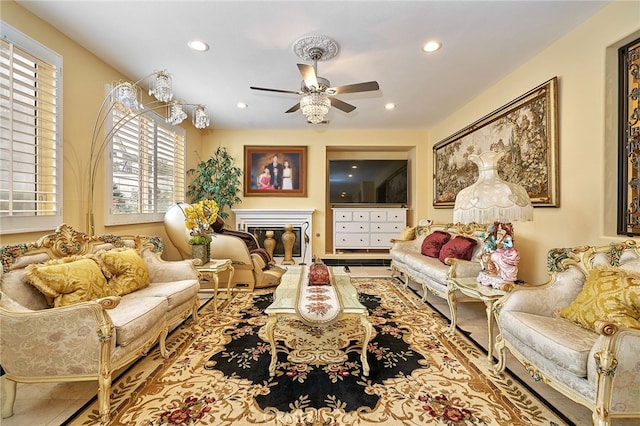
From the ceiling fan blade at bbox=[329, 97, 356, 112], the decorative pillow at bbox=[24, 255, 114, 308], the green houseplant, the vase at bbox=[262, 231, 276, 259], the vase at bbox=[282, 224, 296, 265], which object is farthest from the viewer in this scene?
the vase at bbox=[282, 224, 296, 265]

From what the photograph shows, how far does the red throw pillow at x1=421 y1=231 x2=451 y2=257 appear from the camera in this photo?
12.6ft

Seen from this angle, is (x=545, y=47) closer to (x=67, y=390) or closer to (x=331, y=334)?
(x=331, y=334)

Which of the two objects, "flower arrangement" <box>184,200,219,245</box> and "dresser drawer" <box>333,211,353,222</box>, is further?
"dresser drawer" <box>333,211,353,222</box>

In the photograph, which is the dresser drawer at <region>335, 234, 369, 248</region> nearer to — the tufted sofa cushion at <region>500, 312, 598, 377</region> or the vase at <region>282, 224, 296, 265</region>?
the vase at <region>282, 224, 296, 265</region>

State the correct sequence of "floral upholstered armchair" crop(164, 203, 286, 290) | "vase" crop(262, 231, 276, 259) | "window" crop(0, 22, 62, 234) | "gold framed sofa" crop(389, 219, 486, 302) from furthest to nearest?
"vase" crop(262, 231, 276, 259) → "floral upholstered armchair" crop(164, 203, 286, 290) → "gold framed sofa" crop(389, 219, 486, 302) → "window" crop(0, 22, 62, 234)

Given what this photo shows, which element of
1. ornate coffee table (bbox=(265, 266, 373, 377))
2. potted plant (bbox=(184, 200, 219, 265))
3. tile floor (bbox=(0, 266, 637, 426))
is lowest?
tile floor (bbox=(0, 266, 637, 426))

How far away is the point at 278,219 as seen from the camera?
575cm

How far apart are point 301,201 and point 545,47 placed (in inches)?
173

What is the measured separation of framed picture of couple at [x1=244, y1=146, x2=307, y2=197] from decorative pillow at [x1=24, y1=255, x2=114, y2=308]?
12.8 ft

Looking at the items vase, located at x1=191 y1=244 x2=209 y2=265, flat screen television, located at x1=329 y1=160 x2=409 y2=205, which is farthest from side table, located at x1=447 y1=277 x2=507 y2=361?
flat screen television, located at x1=329 y1=160 x2=409 y2=205

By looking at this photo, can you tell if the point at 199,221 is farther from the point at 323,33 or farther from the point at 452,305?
the point at 452,305

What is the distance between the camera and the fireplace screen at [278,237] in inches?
227

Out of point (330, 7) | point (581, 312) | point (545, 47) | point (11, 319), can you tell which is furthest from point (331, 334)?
point (545, 47)

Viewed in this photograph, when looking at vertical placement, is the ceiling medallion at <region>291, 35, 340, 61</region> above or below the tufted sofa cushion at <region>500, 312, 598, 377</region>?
above
